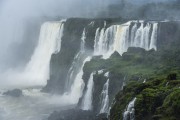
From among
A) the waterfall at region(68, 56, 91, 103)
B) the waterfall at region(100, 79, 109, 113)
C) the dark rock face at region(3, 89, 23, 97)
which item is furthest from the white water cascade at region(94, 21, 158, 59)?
the dark rock face at region(3, 89, 23, 97)

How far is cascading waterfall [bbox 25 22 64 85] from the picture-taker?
85306 mm

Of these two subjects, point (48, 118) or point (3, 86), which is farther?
point (3, 86)

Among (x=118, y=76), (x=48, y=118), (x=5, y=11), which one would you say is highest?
(x=5, y=11)

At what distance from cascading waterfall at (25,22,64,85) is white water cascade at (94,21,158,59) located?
13.4 m

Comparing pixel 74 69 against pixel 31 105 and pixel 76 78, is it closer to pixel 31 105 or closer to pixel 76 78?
pixel 76 78

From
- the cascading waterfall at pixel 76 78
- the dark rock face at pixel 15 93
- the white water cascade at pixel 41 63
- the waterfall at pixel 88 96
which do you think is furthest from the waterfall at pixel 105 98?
the white water cascade at pixel 41 63

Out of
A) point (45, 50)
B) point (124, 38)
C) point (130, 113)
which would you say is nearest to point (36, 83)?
point (45, 50)

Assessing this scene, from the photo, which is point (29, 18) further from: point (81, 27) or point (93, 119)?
point (93, 119)

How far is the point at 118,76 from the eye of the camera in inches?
2207

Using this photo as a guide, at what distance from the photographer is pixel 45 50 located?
90375mm

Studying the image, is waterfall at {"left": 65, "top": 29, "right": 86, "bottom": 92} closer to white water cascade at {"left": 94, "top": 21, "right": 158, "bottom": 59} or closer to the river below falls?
the river below falls

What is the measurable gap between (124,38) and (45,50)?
25.1 meters

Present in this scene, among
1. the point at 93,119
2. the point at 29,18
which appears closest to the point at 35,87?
the point at 93,119

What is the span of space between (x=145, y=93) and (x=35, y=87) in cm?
4078
